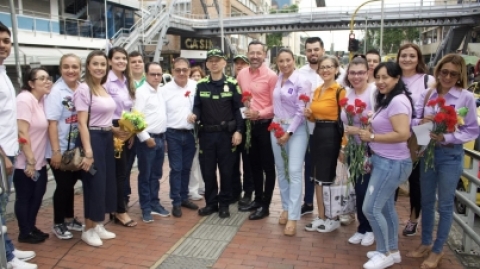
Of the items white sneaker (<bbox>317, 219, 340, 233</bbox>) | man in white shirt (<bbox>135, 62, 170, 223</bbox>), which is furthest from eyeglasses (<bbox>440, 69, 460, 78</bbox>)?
man in white shirt (<bbox>135, 62, 170, 223</bbox>)

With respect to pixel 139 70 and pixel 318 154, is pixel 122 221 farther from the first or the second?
pixel 318 154

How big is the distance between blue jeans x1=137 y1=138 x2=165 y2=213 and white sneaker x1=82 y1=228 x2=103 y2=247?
33.1 inches

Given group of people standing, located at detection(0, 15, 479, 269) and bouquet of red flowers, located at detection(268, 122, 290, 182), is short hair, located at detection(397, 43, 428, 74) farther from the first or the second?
bouquet of red flowers, located at detection(268, 122, 290, 182)

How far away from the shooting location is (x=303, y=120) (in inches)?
191

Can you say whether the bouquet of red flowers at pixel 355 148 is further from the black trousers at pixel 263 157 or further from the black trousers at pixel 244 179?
the black trousers at pixel 244 179

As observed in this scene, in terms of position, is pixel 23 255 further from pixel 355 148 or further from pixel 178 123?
pixel 355 148

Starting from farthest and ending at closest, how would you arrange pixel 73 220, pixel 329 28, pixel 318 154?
pixel 329 28 < pixel 73 220 < pixel 318 154

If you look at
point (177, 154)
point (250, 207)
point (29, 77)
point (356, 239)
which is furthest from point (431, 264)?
point (29, 77)

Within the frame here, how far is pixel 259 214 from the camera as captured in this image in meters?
5.47

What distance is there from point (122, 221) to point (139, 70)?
6.81 feet

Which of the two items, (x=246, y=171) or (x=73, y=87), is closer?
(x=73, y=87)

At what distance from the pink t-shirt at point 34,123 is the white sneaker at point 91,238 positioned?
36.1 inches

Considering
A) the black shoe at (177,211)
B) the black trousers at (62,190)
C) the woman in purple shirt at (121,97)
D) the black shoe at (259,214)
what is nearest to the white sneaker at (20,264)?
the black trousers at (62,190)

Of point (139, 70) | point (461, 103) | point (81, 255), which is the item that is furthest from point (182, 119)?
point (461, 103)
